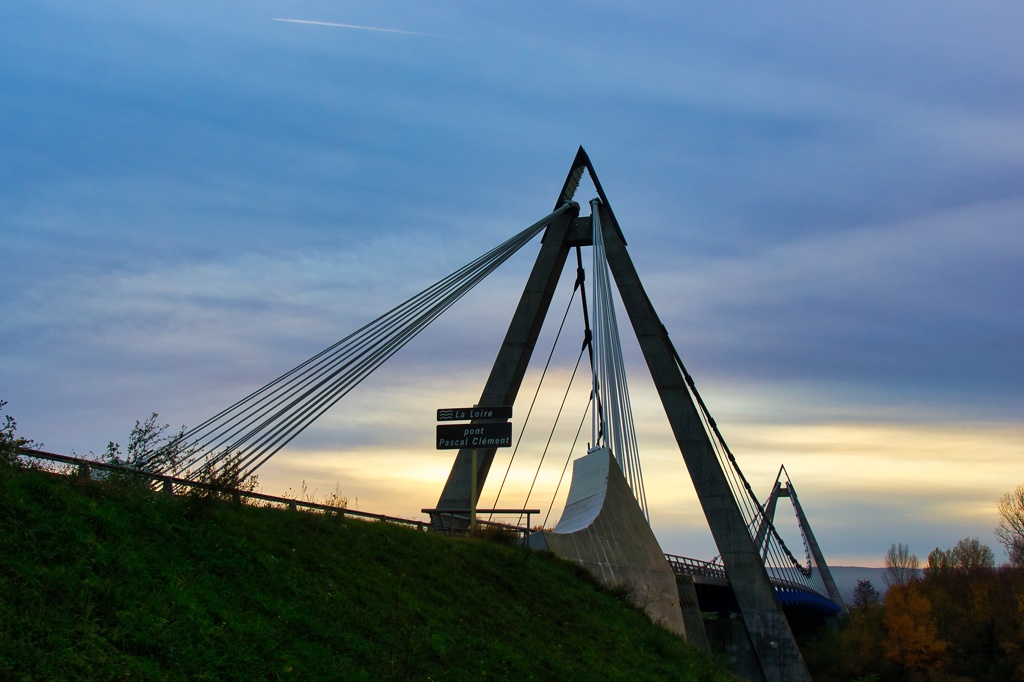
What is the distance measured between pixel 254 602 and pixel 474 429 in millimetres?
13689

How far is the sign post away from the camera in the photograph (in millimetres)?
26484

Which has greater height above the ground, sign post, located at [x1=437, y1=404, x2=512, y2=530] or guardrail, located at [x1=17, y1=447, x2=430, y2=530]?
sign post, located at [x1=437, y1=404, x2=512, y2=530]

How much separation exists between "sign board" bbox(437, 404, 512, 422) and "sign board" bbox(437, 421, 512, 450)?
218mm

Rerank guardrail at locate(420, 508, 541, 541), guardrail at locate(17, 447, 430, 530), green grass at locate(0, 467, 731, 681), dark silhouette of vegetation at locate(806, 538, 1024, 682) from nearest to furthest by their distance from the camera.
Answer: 1. green grass at locate(0, 467, 731, 681)
2. guardrail at locate(17, 447, 430, 530)
3. guardrail at locate(420, 508, 541, 541)
4. dark silhouette of vegetation at locate(806, 538, 1024, 682)

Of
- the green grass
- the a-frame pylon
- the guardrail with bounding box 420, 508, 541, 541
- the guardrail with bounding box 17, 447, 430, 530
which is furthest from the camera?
the a-frame pylon

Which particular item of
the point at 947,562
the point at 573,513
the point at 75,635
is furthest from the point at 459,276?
the point at 947,562

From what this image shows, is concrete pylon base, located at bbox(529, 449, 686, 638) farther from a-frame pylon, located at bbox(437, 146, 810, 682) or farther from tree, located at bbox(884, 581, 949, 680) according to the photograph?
tree, located at bbox(884, 581, 949, 680)

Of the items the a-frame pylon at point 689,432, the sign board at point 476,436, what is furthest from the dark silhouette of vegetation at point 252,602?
the a-frame pylon at point 689,432

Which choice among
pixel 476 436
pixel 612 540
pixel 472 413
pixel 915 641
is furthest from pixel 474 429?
pixel 915 641

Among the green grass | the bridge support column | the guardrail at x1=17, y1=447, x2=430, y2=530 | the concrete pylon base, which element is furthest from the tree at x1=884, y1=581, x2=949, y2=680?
the guardrail at x1=17, y1=447, x2=430, y2=530

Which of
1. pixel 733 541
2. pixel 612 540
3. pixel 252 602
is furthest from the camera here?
pixel 733 541

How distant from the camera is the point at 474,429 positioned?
87.2ft

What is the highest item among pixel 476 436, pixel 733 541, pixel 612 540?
pixel 476 436

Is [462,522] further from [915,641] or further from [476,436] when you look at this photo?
[915,641]
